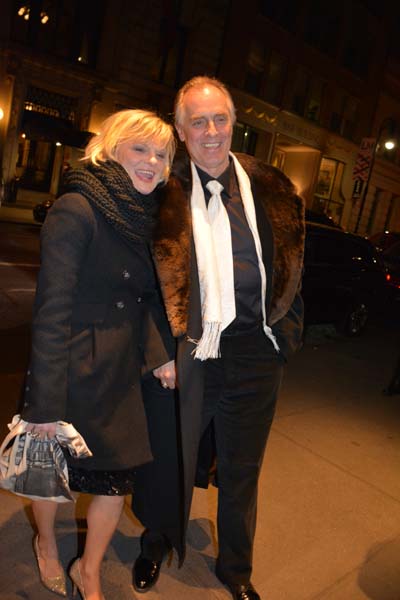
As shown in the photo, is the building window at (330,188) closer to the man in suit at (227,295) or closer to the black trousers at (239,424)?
the man in suit at (227,295)

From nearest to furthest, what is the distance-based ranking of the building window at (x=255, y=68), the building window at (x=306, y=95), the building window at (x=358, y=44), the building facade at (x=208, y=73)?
the building facade at (x=208, y=73), the building window at (x=255, y=68), the building window at (x=306, y=95), the building window at (x=358, y=44)

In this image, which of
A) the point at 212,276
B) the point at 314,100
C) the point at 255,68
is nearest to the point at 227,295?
the point at 212,276

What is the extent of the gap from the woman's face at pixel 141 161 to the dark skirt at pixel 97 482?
3.86ft

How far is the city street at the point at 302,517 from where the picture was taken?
252 cm

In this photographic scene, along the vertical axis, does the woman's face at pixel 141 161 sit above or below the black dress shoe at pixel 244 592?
above

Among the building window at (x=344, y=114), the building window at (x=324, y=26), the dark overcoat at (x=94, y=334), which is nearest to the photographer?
the dark overcoat at (x=94, y=334)

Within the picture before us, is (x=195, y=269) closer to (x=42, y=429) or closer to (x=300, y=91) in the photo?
(x=42, y=429)

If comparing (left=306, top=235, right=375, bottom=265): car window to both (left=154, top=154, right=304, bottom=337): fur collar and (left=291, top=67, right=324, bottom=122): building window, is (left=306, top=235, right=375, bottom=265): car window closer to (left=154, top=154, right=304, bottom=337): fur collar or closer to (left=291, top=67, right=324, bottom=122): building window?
(left=154, top=154, right=304, bottom=337): fur collar

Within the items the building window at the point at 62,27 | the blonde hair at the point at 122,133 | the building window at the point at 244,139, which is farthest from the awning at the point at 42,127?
the blonde hair at the point at 122,133

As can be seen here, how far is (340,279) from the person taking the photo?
25.7ft

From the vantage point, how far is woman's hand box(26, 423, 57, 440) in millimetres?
1837

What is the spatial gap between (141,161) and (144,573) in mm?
1974

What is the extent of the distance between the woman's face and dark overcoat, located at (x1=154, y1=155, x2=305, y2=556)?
139 millimetres

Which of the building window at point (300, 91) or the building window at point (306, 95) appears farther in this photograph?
the building window at point (306, 95)
